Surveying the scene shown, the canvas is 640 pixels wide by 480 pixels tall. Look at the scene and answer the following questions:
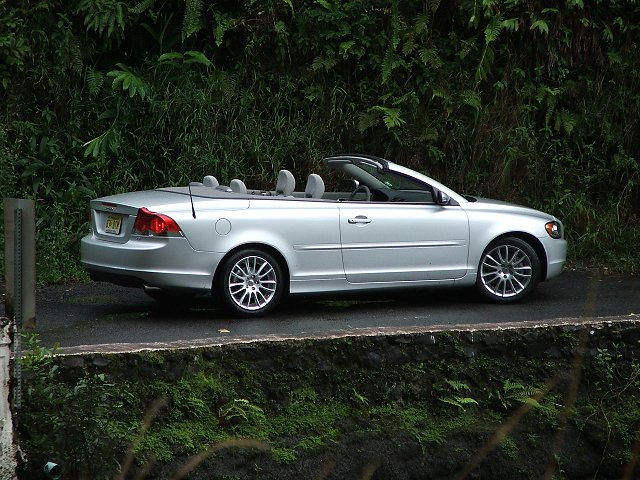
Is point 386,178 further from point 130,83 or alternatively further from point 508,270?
point 130,83

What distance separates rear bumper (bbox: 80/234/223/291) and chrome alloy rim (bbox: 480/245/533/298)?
2.76m

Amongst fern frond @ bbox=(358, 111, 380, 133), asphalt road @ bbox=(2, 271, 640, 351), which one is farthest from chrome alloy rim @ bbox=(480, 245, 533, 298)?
fern frond @ bbox=(358, 111, 380, 133)

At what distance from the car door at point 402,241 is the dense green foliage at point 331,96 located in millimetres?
3788

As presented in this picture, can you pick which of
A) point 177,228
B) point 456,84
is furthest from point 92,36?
point 177,228

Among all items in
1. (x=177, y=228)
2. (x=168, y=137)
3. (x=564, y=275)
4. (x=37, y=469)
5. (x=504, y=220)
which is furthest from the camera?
(x=168, y=137)

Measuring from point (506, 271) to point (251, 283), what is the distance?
262 cm

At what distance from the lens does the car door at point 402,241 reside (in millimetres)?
9492

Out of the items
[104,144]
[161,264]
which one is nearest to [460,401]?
[161,264]

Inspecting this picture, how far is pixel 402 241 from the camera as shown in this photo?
31.7 ft

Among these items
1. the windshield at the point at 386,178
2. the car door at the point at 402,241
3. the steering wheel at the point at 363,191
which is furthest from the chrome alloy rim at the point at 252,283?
the windshield at the point at 386,178

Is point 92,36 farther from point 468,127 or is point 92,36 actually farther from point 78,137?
point 468,127

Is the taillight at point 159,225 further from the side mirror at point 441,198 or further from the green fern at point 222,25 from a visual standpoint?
the green fern at point 222,25

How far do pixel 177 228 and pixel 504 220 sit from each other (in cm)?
324

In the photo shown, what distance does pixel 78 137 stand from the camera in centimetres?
1349
